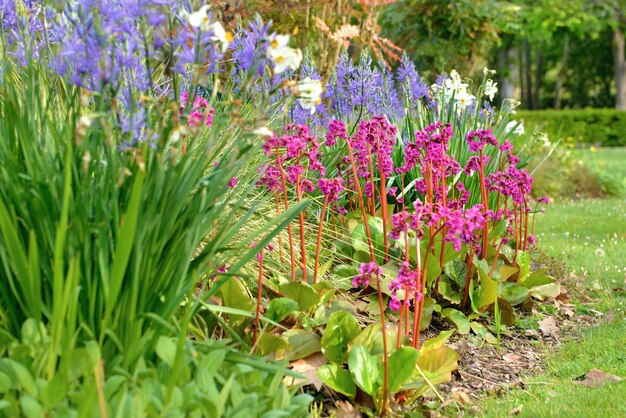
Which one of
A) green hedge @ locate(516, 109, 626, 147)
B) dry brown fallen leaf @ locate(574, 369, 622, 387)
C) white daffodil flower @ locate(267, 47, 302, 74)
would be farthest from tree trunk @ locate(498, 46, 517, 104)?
white daffodil flower @ locate(267, 47, 302, 74)

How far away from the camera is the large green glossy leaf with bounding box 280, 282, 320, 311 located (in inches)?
123

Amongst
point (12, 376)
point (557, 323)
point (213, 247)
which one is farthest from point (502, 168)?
point (12, 376)

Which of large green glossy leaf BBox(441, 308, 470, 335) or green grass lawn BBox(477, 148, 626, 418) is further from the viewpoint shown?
large green glossy leaf BBox(441, 308, 470, 335)

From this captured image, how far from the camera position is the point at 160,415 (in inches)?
76.4

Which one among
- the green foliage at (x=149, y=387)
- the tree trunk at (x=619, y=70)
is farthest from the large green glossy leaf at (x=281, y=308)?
the tree trunk at (x=619, y=70)

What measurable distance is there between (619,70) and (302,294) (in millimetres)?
29648

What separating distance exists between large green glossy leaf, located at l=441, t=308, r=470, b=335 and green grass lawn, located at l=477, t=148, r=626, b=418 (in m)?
0.42

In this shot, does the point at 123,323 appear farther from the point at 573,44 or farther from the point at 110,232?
the point at 573,44

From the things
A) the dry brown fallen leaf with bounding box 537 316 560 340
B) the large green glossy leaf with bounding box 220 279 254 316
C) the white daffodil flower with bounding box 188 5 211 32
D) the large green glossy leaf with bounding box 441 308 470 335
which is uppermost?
the white daffodil flower with bounding box 188 5 211 32

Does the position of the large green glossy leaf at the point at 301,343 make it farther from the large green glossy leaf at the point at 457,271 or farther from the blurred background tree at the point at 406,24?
the blurred background tree at the point at 406,24

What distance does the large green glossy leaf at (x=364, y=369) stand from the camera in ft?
8.87

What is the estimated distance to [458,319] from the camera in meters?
3.81

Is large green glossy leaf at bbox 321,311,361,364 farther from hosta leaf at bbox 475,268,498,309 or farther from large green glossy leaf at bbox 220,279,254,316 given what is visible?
hosta leaf at bbox 475,268,498,309

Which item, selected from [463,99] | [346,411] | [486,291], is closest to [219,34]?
[346,411]
